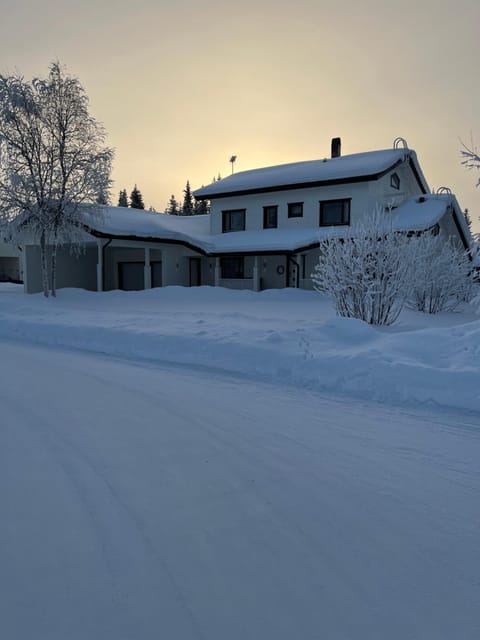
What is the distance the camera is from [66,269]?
83.4 feet

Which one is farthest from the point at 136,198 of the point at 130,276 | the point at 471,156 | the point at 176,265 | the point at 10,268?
the point at 471,156

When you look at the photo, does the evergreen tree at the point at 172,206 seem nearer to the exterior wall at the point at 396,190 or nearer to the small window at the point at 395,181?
the exterior wall at the point at 396,190

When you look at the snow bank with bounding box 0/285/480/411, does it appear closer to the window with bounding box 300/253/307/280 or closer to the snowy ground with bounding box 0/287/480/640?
the snowy ground with bounding box 0/287/480/640

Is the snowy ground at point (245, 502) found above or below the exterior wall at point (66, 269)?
below

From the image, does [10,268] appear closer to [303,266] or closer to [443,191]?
[303,266]

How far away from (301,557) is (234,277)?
22.9 metres

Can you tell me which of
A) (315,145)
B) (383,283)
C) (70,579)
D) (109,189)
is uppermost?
(315,145)

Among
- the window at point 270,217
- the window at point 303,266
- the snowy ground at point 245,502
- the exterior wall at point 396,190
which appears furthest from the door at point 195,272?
the snowy ground at point 245,502

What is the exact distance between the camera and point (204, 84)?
534 inches

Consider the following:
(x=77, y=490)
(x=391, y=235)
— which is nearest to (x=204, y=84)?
(x=391, y=235)

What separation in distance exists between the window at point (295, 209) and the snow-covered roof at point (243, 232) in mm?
887

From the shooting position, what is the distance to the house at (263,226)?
2139 centimetres

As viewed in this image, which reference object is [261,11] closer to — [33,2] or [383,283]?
[33,2]

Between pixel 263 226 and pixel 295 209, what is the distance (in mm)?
2136
